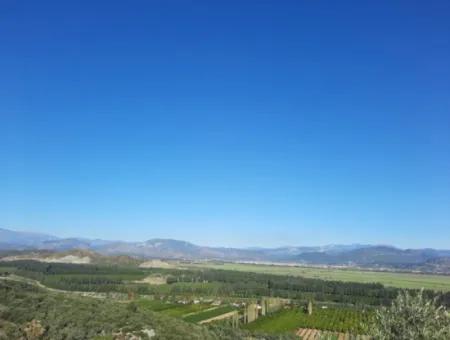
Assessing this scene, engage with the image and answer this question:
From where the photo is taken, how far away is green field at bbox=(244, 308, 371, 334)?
285 ft

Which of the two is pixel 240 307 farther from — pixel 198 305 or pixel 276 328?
pixel 276 328

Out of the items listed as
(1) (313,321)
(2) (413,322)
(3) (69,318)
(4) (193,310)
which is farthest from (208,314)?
(2) (413,322)

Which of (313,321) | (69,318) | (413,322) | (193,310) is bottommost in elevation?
(313,321)

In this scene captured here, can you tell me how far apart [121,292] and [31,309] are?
122262 millimetres

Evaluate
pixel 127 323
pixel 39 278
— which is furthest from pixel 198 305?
pixel 127 323

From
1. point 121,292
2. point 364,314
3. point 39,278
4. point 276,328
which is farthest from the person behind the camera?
point 39,278

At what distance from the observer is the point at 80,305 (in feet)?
113

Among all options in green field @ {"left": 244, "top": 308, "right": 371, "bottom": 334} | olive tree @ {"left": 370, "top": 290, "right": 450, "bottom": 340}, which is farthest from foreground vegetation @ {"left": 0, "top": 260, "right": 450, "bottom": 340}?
green field @ {"left": 244, "top": 308, "right": 371, "bottom": 334}

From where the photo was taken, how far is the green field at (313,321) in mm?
86812

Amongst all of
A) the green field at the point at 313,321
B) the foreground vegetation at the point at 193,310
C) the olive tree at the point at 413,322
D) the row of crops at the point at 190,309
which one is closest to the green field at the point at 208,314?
the row of crops at the point at 190,309

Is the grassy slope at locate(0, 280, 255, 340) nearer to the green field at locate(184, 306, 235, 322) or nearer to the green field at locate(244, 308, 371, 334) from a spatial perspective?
the green field at locate(244, 308, 371, 334)

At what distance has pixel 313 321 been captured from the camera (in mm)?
97438

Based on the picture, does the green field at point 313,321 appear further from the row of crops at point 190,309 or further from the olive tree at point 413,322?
the olive tree at point 413,322

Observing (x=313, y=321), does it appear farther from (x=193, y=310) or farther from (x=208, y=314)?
(x=193, y=310)
